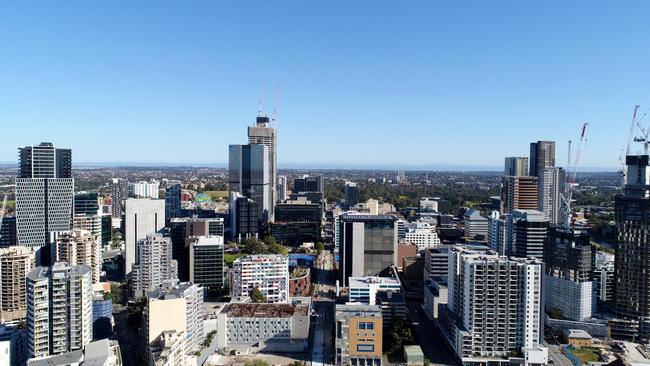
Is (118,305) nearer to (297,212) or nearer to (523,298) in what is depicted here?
(523,298)

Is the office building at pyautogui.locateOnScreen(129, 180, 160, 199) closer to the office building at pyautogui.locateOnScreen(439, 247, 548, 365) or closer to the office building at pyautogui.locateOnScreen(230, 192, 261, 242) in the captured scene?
the office building at pyautogui.locateOnScreen(230, 192, 261, 242)

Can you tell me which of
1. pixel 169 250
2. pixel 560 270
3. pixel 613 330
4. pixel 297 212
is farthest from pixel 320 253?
pixel 613 330

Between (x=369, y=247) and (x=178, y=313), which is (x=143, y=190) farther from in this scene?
(x=178, y=313)

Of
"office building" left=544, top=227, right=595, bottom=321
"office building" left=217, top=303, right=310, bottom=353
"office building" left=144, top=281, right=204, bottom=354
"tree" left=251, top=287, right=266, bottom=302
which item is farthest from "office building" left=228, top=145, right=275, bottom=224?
"office building" left=144, top=281, right=204, bottom=354

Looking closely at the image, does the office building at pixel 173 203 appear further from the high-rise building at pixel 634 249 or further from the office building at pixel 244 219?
the high-rise building at pixel 634 249

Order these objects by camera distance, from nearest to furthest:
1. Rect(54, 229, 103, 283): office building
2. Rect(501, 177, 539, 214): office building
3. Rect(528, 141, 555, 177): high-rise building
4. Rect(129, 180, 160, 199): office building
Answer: Rect(54, 229, 103, 283): office building
Rect(501, 177, 539, 214): office building
Rect(528, 141, 555, 177): high-rise building
Rect(129, 180, 160, 199): office building

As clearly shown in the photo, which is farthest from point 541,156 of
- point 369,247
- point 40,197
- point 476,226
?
point 40,197
